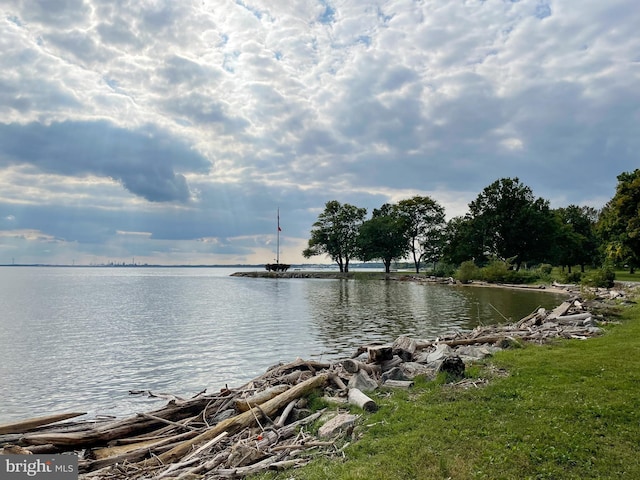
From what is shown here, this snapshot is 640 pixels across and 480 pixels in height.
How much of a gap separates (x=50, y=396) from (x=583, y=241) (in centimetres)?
8655

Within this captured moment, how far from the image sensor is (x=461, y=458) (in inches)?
226

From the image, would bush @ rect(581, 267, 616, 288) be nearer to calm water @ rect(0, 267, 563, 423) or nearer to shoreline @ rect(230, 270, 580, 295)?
shoreline @ rect(230, 270, 580, 295)

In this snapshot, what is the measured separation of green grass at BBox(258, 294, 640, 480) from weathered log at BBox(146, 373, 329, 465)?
67.3 inches

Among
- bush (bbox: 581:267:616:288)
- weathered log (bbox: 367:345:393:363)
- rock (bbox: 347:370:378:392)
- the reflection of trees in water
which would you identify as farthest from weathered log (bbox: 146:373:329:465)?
bush (bbox: 581:267:616:288)

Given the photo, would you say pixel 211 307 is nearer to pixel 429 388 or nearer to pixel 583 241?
pixel 429 388

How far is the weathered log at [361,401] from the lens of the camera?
26.6ft

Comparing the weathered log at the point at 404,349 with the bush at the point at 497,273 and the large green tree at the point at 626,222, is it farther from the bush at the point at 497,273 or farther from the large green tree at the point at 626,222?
the bush at the point at 497,273

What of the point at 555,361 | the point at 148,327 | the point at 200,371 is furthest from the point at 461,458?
the point at 148,327

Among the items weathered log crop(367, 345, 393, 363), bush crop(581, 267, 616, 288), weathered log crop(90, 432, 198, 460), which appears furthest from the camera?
bush crop(581, 267, 616, 288)

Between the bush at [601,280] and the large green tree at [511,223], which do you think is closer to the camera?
the bush at [601,280]

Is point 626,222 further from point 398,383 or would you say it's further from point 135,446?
point 135,446

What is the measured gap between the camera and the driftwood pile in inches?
263

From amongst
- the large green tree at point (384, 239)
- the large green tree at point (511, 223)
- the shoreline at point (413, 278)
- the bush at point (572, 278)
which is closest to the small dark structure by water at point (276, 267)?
the shoreline at point (413, 278)

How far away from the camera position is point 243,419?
811cm
